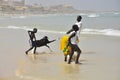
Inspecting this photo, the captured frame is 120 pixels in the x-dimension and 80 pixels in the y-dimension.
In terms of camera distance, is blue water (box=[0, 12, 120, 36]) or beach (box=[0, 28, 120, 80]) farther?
blue water (box=[0, 12, 120, 36])

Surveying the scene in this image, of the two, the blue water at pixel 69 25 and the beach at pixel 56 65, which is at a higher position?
the beach at pixel 56 65

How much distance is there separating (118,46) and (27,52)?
3827mm

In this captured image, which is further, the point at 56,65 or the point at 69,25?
the point at 69,25

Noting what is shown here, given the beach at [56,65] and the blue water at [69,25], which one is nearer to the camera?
the beach at [56,65]

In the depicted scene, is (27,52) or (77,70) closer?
(77,70)

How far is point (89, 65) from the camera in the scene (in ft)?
31.9

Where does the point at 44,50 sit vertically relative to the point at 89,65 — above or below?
below

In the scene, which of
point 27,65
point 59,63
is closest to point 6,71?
point 27,65

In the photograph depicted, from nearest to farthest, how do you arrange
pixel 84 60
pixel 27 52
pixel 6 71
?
pixel 6 71 < pixel 84 60 < pixel 27 52

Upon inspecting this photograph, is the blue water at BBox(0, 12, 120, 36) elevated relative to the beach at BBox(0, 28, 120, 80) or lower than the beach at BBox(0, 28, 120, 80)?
lower

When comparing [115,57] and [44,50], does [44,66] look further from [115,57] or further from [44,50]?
[44,50]

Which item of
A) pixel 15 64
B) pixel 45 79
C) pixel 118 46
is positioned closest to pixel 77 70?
pixel 45 79

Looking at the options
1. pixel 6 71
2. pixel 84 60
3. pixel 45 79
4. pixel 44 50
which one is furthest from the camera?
pixel 44 50

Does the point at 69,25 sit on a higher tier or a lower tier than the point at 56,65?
lower
